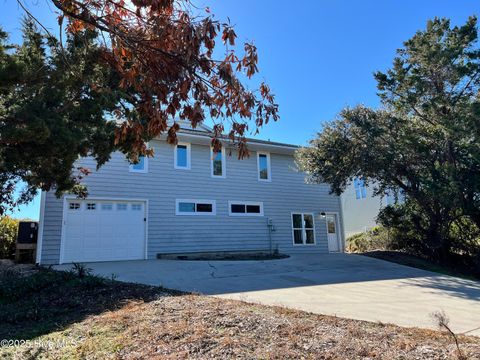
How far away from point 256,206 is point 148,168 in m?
Result: 4.97

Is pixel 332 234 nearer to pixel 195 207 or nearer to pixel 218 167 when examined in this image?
pixel 218 167

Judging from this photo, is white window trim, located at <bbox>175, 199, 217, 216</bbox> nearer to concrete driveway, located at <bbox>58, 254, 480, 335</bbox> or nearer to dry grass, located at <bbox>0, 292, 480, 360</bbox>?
concrete driveway, located at <bbox>58, 254, 480, 335</bbox>

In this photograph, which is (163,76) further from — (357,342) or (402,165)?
(402,165)

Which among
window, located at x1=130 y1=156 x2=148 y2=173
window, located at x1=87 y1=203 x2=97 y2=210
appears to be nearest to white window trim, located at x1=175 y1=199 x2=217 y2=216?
window, located at x1=130 y1=156 x2=148 y2=173

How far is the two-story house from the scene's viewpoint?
1292 cm

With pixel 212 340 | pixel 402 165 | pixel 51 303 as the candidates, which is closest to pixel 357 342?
pixel 212 340

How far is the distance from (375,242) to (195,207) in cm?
915

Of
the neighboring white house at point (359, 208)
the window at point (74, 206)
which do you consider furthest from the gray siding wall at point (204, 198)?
the neighboring white house at point (359, 208)

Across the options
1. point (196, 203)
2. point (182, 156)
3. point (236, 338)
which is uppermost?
point (182, 156)

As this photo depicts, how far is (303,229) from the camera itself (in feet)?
57.4

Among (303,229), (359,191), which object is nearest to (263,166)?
(303,229)

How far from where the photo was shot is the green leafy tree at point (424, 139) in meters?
11.8

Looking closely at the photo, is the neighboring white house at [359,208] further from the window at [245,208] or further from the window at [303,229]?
the window at [245,208]

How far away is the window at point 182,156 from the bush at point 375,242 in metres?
9.53
